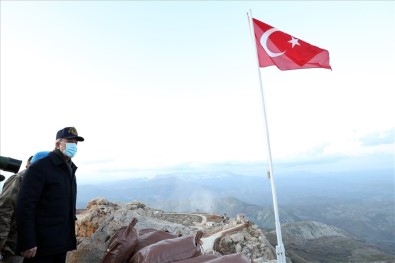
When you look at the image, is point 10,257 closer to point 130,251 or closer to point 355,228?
point 130,251

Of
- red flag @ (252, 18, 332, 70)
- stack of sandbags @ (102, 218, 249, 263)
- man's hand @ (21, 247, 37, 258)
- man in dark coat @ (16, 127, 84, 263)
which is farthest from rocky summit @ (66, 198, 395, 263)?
red flag @ (252, 18, 332, 70)

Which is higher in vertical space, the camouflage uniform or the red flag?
the red flag

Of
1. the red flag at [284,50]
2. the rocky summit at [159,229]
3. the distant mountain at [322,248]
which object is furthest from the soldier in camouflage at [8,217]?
the distant mountain at [322,248]

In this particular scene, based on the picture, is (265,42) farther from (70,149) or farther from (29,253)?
(29,253)

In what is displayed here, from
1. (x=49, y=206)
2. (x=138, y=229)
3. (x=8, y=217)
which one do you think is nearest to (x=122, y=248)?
(x=49, y=206)

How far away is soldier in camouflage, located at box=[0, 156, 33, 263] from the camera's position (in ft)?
13.3

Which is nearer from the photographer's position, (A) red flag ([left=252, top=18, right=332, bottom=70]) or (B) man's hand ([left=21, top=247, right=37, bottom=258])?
(B) man's hand ([left=21, top=247, right=37, bottom=258])

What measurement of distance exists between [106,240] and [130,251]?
1258 millimetres

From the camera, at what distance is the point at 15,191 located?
4.16 metres

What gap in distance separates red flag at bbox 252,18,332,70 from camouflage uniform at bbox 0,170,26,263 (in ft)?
17.3

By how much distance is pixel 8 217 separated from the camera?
4.08 m

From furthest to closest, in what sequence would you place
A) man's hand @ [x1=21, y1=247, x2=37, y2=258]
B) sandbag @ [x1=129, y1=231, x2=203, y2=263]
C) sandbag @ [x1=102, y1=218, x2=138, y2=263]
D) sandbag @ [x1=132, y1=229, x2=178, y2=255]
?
sandbag @ [x1=132, y1=229, x2=178, y2=255] < sandbag @ [x1=102, y1=218, x2=138, y2=263] < sandbag @ [x1=129, y1=231, x2=203, y2=263] < man's hand @ [x1=21, y1=247, x2=37, y2=258]

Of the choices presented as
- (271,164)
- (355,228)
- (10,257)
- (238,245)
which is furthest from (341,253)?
(355,228)

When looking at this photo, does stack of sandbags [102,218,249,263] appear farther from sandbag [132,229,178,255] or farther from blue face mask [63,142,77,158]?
blue face mask [63,142,77,158]
